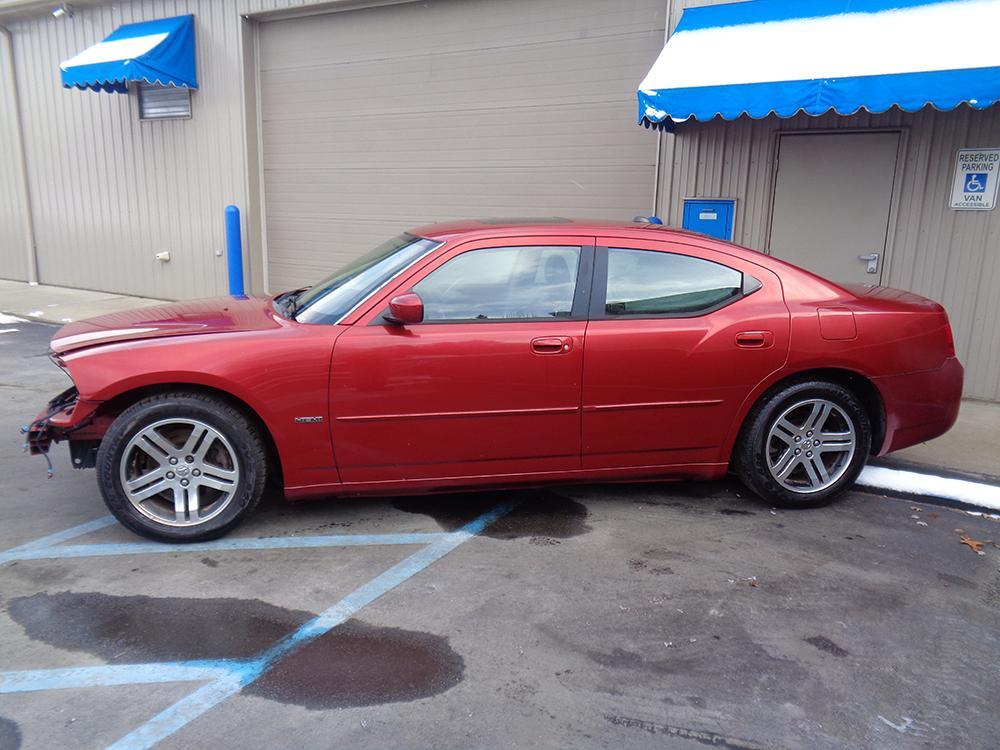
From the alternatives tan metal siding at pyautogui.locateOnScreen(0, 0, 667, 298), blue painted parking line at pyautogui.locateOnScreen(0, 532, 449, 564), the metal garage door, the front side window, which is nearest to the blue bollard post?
tan metal siding at pyautogui.locateOnScreen(0, 0, 667, 298)

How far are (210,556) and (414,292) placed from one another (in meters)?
1.66

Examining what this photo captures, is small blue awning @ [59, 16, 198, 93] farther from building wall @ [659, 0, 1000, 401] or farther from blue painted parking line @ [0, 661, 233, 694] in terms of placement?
blue painted parking line @ [0, 661, 233, 694]

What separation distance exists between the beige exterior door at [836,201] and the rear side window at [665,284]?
3520mm

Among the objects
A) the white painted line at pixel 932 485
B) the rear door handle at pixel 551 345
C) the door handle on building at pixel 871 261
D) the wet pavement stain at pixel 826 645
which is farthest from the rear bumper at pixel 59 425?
the door handle on building at pixel 871 261

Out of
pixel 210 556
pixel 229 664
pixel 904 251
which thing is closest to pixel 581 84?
pixel 904 251

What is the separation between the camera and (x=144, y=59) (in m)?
10.4

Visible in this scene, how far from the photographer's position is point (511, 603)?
11.8 feet

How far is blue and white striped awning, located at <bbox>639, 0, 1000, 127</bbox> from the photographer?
19.4 feet

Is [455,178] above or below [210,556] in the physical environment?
above

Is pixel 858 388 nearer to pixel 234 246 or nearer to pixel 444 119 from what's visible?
pixel 444 119

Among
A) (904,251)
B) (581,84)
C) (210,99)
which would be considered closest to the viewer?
(904,251)

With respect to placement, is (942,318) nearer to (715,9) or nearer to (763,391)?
(763,391)

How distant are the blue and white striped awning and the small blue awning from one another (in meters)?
6.75

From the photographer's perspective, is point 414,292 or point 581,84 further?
point 581,84
